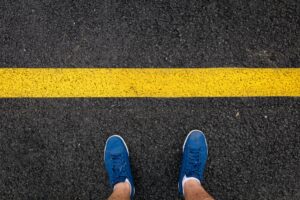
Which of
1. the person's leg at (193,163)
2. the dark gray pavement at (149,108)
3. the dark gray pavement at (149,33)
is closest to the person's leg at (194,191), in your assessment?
the person's leg at (193,163)

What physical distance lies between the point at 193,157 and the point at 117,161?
53 cm

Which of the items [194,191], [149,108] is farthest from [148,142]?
[194,191]

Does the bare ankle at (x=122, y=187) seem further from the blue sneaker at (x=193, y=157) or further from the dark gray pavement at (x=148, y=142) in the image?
the blue sneaker at (x=193, y=157)

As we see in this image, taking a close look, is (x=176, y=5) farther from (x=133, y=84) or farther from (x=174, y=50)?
(x=133, y=84)

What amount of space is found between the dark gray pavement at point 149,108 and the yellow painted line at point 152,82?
5 centimetres

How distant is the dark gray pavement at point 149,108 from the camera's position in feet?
7.83

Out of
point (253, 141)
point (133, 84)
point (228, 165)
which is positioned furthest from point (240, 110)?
point (133, 84)

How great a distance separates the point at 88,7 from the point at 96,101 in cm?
66

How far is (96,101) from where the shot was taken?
239cm

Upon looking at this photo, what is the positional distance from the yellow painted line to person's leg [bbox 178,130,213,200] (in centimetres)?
31

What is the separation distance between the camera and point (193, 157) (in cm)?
238

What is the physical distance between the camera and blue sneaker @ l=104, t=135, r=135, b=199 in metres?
2.38

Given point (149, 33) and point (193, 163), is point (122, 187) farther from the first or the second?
point (149, 33)

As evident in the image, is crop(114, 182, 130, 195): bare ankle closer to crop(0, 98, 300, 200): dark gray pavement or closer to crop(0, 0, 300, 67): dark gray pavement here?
crop(0, 98, 300, 200): dark gray pavement
